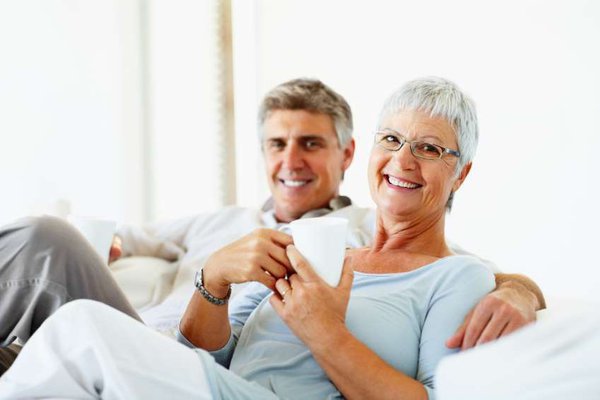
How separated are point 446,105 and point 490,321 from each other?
486 millimetres

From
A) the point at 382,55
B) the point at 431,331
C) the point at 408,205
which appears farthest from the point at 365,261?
the point at 382,55

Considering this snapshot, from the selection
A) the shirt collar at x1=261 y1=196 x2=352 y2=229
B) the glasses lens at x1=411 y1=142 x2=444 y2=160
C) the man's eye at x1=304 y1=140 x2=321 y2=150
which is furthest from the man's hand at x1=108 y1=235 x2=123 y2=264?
the glasses lens at x1=411 y1=142 x2=444 y2=160

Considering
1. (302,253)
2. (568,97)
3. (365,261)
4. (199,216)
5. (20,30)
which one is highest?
(20,30)

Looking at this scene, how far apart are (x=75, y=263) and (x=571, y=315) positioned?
108 cm

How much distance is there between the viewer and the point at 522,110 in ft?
7.81

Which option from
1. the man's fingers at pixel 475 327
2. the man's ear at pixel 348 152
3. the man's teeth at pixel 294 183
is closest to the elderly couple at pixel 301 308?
the man's fingers at pixel 475 327

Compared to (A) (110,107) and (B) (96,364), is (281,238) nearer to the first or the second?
(B) (96,364)

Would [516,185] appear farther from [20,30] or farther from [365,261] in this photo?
[20,30]

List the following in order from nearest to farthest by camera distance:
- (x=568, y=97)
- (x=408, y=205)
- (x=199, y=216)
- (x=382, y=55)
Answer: (x=408, y=205), (x=568, y=97), (x=199, y=216), (x=382, y=55)

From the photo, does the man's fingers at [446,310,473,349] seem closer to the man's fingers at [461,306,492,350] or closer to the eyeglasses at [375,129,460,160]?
the man's fingers at [461,306,492,350]

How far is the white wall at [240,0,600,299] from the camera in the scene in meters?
2.19

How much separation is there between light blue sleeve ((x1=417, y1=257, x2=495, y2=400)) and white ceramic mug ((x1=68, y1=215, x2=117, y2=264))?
1015 mm

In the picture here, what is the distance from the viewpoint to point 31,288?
152 centimetres

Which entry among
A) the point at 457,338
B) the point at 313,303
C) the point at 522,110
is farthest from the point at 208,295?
the point at 522,110
